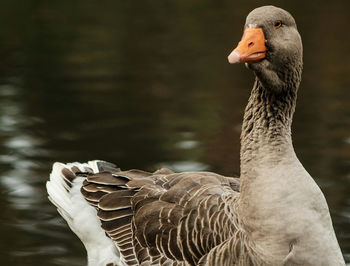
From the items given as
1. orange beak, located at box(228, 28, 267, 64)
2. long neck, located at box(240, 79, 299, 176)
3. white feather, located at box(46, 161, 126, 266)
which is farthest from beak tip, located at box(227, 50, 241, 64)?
white feather, located at box(46, 161, 126, 266)

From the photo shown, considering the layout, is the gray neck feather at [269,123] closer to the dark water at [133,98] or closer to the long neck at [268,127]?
the long neck at [268,127]

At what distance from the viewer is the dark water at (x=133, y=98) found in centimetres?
702

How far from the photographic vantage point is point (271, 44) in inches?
164

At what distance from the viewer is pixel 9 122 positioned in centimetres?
886

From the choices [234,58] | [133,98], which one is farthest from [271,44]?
[133,98]

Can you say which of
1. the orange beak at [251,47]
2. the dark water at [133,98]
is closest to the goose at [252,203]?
the orange beak at [251,47]

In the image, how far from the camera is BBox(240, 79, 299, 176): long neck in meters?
4.38

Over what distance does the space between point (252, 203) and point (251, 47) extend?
908mm

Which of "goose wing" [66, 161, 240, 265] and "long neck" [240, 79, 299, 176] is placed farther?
"goose wing" [66, 161, 240, 265]

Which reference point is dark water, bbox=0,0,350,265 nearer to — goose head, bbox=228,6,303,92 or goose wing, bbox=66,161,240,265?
goose wing, bbox=66,161,240,265

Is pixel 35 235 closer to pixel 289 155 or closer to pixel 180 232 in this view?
pixel 180 232

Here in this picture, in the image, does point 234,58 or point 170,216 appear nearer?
point 234,58

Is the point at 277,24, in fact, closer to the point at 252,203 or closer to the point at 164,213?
the point at 252,203

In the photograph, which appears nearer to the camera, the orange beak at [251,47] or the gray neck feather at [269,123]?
the orange beak at [251,47]
